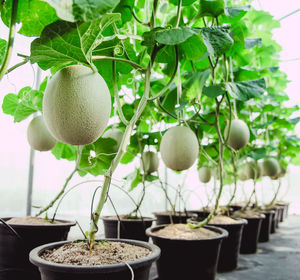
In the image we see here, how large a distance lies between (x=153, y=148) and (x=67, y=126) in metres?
1.28

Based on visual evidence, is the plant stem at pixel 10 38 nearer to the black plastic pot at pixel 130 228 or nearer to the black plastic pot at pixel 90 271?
the black plastic pot at pixel 90 271

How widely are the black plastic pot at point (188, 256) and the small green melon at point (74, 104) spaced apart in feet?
2.39

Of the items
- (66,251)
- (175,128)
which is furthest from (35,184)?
(66,251)

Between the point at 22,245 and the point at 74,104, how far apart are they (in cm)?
69

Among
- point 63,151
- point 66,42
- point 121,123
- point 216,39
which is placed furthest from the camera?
point 121,123

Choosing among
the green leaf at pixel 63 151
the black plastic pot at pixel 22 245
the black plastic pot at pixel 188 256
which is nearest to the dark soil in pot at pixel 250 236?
the black plastic pot at pixel 188 256

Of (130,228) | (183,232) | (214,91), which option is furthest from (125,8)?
(130,228)

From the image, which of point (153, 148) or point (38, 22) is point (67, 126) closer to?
point (38, 22)

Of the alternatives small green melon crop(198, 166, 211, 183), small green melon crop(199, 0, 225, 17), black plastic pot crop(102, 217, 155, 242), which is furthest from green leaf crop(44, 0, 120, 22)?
small green melon crop(198, 166, 211, 183)

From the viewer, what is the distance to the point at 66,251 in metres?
0.69

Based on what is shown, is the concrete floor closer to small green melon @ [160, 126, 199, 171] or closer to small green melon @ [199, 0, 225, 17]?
small green melon @ [160, 126, 199, 171]

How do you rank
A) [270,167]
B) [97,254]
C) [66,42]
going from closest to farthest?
1. [66,42]
2. [97,254]
3. [270,167]

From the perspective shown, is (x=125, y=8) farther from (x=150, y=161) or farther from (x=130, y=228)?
(x=130, y=228)

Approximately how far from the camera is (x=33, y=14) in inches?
21.6
